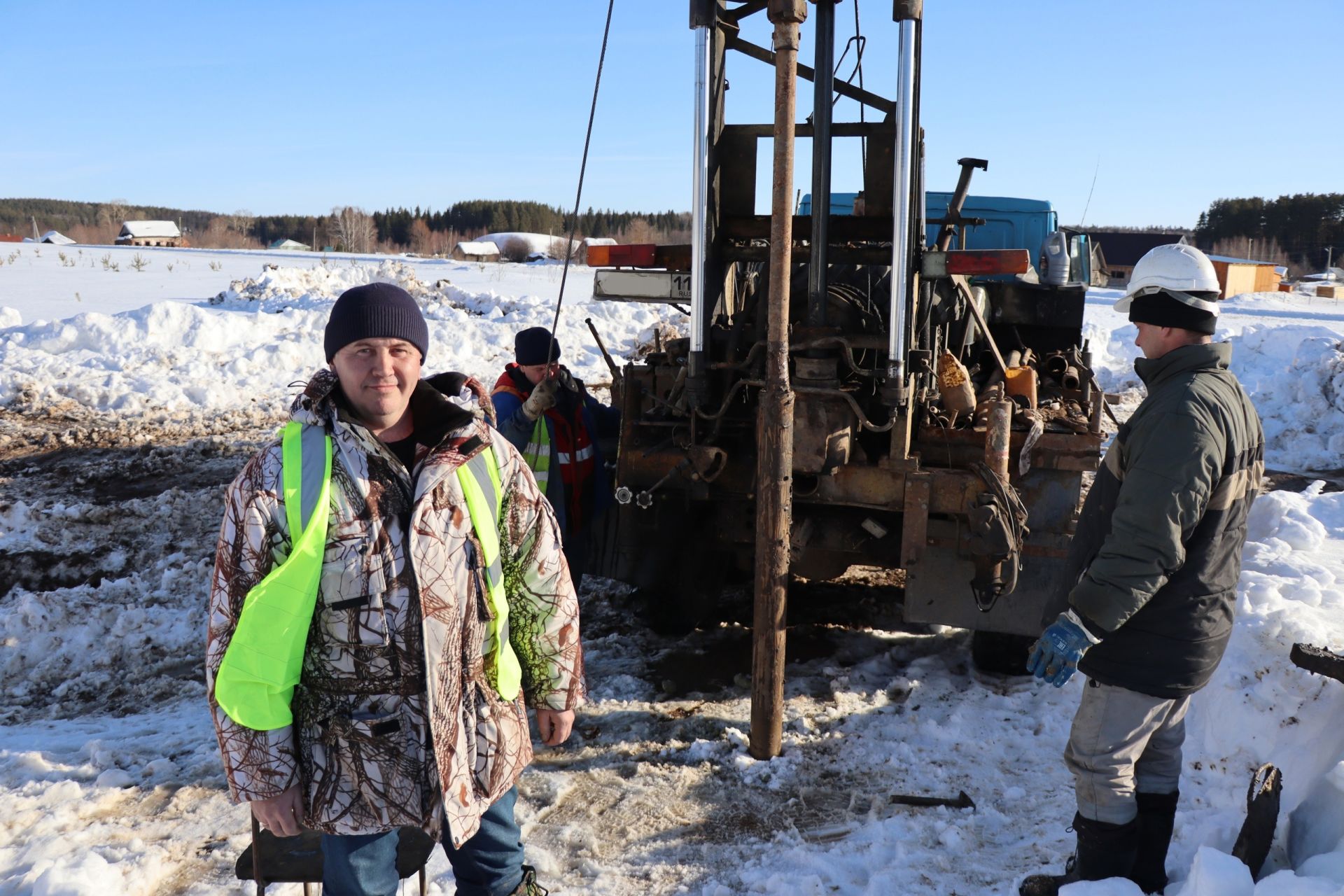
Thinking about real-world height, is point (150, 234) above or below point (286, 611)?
Result: above

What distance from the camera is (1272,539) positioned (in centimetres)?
586

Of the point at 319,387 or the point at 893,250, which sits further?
the point at 893,250

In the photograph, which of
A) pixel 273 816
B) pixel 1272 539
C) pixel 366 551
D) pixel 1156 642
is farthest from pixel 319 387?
pixel 1272 539

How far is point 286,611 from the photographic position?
7.30 ft

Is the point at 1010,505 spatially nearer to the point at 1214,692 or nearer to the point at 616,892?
the point at 1214,692

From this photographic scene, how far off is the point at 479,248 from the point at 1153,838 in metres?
65.0

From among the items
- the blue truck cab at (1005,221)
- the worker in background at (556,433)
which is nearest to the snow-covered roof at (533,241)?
the blue truck cab at (1005,221)

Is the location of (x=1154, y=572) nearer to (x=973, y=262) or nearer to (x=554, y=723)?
(x=554, y=723)

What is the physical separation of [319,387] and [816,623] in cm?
404

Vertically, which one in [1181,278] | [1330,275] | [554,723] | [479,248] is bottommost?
[554,723]

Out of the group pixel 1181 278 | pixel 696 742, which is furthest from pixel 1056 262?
pixel 696 742

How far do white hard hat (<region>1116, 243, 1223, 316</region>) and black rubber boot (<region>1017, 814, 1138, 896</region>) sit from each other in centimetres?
151

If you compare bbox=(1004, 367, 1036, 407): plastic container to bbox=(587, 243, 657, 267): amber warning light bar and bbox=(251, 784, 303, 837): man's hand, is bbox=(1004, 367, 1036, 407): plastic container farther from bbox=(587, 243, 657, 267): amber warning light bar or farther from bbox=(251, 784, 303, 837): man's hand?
bbox=(251, 784, 303, 837): man's hand

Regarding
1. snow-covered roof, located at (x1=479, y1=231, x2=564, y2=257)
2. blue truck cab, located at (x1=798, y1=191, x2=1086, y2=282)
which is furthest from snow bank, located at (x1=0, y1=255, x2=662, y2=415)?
snow-covered roof, located at (x1=479, y1=231, x2=564, y2=257)
